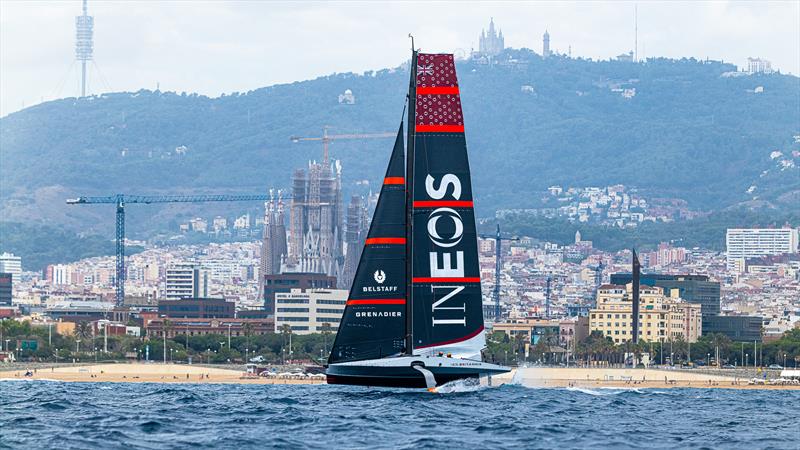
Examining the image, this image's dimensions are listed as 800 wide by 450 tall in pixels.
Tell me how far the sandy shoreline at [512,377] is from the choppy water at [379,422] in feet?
110

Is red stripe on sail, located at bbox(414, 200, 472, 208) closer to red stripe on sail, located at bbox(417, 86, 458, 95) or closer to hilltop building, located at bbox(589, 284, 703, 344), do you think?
red stripe on sail, located at bbox(417, 86, 458, 95)

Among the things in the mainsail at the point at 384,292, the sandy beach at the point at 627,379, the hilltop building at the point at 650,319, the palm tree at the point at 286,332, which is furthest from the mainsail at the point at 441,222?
the hilltop building at the point at 650,319

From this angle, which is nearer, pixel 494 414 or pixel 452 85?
pixel 494 414

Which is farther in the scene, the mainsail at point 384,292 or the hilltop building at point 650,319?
the hilltop building at point 650,319

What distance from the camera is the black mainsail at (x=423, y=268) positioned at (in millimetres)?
51281

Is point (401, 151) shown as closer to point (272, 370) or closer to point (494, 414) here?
point (494, 414)

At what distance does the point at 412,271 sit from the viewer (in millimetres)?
51844

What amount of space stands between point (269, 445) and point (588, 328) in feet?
416

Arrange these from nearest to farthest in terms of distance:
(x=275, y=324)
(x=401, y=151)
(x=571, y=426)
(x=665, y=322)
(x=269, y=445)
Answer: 1. (x=269, y=445)
2. (x=571, y=426)
3. (x=401, y=151)
4. (x=665, y=322)
5. (x=275, y=324)

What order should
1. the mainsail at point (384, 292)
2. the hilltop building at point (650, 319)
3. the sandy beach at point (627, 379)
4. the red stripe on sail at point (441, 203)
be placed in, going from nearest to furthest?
the red stripe on sail at point (441, 203) < the mainsail at point (384, 292) < the sandy beach at point (627, 379) < the hilltop building at point (650, 319)

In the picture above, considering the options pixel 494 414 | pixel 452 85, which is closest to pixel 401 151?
pixel 452 85

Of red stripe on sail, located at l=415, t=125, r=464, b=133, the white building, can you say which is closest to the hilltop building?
the white building

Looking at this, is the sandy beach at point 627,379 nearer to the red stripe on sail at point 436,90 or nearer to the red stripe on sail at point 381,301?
the red stripe on sail at point 381,301

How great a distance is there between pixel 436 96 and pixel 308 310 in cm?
12125
